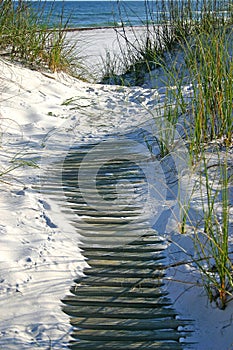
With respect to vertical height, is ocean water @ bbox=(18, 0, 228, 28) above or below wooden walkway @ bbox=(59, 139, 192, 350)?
above

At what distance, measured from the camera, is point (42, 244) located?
2176mm

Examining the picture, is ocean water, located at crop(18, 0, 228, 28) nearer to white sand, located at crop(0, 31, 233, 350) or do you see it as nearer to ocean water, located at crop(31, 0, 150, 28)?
ocean water, located at crop(31, 0, 150, 28)

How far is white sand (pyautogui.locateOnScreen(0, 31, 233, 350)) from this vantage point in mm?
1729

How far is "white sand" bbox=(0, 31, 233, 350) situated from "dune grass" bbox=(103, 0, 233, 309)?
10 cm

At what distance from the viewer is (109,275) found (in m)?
2.04

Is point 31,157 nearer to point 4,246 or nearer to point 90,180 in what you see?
point 90,180

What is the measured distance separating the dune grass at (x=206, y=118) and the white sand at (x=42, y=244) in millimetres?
96

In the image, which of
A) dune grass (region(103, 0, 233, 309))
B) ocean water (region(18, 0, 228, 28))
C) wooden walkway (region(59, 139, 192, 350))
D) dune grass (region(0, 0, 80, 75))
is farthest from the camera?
ocean water (region(18, 0, 228, 28))

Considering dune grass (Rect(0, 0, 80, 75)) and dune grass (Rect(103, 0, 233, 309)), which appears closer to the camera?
dune grass (Rect(103, 0, 233, 309))

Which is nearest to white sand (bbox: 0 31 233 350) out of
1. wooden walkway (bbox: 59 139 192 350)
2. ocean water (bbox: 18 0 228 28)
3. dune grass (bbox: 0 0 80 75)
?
wooden walkway (bbox: 59 139 192 350)

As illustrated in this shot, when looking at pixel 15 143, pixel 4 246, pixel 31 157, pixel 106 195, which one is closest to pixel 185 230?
pixel 106 195

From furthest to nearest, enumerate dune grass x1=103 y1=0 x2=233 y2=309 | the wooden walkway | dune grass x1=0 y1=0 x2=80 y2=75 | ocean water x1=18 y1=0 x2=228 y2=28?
ocean water x1=18 y1=0 x2=228 y2=28, dune grass x1=0 y1=0 x2=80 y2=75, dune grass x1=103 y1=0 x2=233 y2=309, the wooden walkway

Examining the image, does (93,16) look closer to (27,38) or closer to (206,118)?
(27,38)

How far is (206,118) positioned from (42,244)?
136 cm
